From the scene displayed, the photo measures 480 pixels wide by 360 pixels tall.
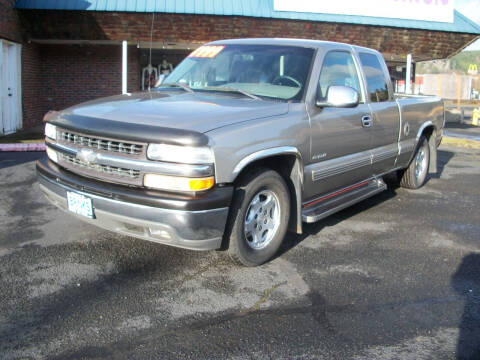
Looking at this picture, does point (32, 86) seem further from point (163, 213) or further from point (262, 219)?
point (163, 213)

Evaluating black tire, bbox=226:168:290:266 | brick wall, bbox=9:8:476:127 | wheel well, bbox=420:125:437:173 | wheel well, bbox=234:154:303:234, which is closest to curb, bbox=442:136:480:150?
brick wall, bbox=9:8:476:127

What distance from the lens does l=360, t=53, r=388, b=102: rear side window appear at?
18.5 feet

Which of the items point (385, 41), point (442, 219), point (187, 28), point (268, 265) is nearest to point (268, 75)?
point (268, 265)

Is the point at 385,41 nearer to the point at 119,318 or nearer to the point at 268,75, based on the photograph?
the point at 268,75

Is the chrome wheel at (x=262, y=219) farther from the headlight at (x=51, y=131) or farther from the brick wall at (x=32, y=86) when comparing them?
the brick wall at (x=32, y=86)

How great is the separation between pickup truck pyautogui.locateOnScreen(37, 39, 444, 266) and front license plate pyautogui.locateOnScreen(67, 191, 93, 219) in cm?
1

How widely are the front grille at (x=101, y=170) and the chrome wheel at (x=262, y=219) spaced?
3.21 feet

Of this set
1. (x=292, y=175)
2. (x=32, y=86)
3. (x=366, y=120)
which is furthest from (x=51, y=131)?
(x=32, y=86)

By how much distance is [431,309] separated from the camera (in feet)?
11.6

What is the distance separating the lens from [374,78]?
5.80 metres

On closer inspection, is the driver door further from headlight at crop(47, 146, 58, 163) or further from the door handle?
A: headlight at crop(47, 146, 58, 163)

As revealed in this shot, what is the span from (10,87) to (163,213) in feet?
39.0

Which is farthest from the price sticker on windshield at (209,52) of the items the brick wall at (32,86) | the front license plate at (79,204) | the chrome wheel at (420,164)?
the brick wall at (32,86)

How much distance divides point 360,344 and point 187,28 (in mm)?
12623
